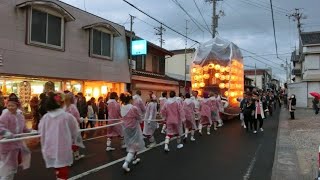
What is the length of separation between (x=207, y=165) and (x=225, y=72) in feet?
42.6

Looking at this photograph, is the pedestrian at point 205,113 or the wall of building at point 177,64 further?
the wall of building at point 177,64

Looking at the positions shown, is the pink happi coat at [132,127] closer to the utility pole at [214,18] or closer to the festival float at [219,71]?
the festival float at [219,71]

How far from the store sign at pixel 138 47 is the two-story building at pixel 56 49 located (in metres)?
1.40

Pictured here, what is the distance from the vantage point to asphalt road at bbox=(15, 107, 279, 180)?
8.77m

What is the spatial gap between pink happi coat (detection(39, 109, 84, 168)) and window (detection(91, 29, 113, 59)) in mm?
16138

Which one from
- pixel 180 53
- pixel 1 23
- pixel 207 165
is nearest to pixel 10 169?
pixel 207 165

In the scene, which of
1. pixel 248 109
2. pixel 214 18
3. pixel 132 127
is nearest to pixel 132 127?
pixel 132 127

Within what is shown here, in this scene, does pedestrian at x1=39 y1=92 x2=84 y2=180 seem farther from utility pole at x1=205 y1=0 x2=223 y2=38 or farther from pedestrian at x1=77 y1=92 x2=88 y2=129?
utility pole at x1=205 y1=0 x2=223 y2=38

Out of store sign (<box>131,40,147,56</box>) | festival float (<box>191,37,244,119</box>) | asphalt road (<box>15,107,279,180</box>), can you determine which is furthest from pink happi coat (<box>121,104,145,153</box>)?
→ store sign (<box>131,40,147,56</box>)

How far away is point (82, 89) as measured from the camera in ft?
72.3

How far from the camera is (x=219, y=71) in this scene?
22375 millimetres

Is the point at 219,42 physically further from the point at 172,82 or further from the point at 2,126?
the point at 2,126

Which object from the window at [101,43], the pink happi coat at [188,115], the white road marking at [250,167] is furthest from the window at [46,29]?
the white road marking at [250,167]

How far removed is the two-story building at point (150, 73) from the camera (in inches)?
1128
